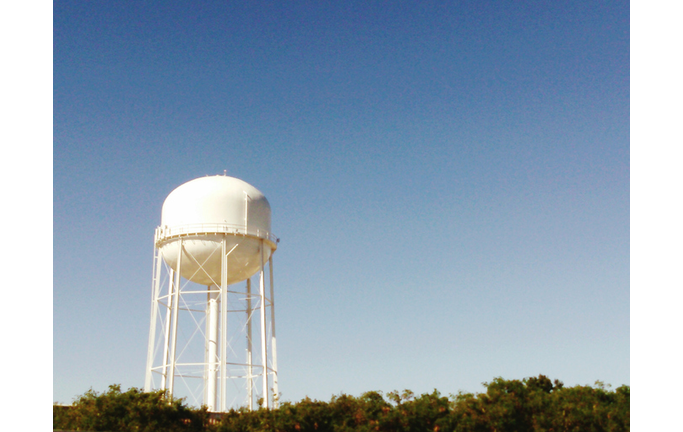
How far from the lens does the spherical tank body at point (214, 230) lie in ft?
98.7

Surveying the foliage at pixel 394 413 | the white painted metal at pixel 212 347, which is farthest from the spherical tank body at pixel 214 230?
the foliage at pixel 394 413

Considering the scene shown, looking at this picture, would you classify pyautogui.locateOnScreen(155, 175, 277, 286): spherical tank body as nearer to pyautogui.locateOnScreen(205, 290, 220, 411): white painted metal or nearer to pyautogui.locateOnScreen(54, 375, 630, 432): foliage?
pyautogui.locateOnScreen(205, 290, 220, 411): white painted metal

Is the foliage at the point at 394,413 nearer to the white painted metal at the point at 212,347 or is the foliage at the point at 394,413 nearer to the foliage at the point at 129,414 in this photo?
the foliage at the point at 129,414

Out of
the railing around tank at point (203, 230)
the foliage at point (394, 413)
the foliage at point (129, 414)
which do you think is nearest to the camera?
the foliage at point (394, 413)

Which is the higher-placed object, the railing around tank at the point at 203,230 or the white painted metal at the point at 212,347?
the railing around tank at the point at 203,230

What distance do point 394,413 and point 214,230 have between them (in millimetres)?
13670

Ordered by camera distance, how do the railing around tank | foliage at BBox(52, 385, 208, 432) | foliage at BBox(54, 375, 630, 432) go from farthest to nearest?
the railing around tank, foliage at BBox(52, 385, 208, 432), foliage at BBox(54, 375, 630, 432)

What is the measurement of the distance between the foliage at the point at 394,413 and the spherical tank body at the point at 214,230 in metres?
8.68

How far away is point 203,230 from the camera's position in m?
29.9

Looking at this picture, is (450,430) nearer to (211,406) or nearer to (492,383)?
(492,383)

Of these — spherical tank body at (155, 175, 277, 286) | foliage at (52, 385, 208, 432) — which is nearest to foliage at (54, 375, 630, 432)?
foliage at (52, 385, 208, 432)

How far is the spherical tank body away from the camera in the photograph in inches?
1184

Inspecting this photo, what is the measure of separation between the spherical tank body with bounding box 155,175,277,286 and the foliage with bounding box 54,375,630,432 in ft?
28.5

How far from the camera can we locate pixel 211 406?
31.2m
